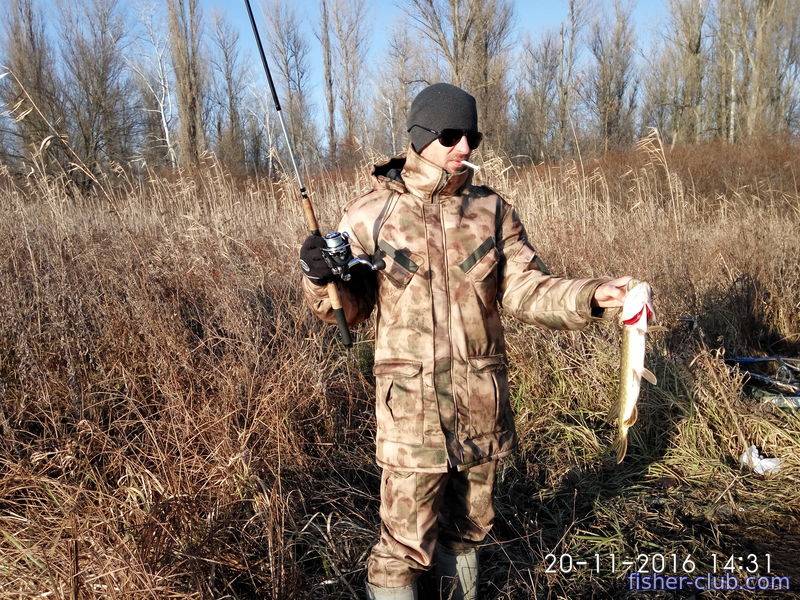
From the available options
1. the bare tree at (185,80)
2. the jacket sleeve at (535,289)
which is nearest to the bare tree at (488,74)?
the bare tree at (185,80)

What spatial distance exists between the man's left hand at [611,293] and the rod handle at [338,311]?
814mm

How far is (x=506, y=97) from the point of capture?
719 inches

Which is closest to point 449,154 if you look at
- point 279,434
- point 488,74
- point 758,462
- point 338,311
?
point 338,311

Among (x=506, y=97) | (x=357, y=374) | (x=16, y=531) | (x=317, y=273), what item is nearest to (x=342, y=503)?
(x=357, y=374)

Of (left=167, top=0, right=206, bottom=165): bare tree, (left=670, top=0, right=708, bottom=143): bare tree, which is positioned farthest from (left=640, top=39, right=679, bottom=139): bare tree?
(left=167, top=0, right=206, bottom=165): bare tree

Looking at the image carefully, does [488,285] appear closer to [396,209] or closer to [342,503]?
[396,209]

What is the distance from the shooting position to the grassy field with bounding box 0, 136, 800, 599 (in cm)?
217

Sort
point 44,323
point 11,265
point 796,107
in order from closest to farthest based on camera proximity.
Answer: point 44,323, point 11,265, point 796,107

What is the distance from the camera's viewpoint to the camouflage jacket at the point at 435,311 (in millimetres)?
1856

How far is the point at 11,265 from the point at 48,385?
1.83 m

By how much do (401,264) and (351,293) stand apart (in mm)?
201

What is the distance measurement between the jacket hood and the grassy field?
129 cm

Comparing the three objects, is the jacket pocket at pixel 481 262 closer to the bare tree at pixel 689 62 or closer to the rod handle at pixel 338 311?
the rod handle at pixel 338 311

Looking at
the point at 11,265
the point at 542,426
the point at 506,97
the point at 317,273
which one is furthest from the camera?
the point at 506,97
